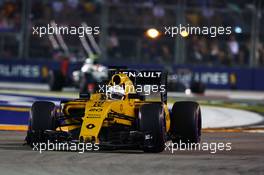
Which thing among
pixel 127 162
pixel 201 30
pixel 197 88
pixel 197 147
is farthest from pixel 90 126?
pixel 201 30

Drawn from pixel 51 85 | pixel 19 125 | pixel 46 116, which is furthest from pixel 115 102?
pixel 51 85

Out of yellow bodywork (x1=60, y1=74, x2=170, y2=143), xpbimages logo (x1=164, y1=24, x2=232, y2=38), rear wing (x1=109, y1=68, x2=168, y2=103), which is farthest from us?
xpbimages logo (x1=164, y1=24, x2=232, y2=38)

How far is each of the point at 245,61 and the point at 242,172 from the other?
25.7 metres

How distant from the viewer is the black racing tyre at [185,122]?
41.4 feet

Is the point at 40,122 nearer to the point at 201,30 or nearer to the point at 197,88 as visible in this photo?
the point at 197,88

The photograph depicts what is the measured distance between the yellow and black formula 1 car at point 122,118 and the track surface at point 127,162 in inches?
8.9

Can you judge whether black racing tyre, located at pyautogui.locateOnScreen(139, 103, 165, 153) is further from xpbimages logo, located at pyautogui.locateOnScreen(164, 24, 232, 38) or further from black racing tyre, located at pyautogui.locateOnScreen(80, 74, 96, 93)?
xpbimages logo, located at pyautogui.locateOnScreen(164, 24, 232, 38)

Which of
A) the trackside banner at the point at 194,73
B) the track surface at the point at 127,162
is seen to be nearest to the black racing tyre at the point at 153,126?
the track surface at the point at 127,162

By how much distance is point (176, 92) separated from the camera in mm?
32000

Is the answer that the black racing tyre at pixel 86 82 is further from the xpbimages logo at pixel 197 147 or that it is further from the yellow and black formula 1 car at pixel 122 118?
the xpbimages logo at pixel 197 147

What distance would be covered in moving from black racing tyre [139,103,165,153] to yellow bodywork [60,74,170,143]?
1.65 ft

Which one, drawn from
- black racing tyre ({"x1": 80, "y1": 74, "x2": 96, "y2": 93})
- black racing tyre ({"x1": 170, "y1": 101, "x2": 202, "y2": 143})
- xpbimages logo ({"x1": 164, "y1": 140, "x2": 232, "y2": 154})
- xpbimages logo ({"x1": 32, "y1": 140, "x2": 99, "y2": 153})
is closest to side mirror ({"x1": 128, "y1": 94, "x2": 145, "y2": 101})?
black racing tyre ({"x1": 170, "y1": 101, "x2": 202, "y2": 143})

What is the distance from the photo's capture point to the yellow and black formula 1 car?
11500mm

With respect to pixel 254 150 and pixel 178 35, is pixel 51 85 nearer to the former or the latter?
pixel 178 35
